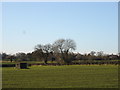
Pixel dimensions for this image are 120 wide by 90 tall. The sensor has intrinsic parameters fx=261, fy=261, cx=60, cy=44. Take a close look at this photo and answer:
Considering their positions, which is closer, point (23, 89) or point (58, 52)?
point (23, 89)

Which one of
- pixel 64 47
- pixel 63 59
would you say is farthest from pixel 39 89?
pixel 64 47

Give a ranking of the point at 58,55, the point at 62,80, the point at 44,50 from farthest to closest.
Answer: the point at 44,50
the point at 58,55
the point at 62,80

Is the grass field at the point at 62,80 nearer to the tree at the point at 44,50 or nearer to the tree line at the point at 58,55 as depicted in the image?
the tree line at the point at 58,55

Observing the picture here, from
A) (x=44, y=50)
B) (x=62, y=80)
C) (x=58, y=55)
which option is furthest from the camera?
(x=44, y=50)

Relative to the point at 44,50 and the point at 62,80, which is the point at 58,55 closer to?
the point at 44,50

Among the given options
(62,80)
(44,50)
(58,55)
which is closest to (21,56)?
(44,50)

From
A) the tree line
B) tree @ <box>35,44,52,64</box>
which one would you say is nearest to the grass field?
the tree line

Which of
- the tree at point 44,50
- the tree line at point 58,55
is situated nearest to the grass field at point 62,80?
the tree line at point 58,55

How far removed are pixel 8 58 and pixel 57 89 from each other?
12464 cm

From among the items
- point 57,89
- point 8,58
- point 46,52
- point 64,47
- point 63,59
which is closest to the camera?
point 57,89

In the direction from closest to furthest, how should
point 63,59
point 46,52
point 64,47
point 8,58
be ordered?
point 63,59 < point 64,47 < point 46,52 < point 8,58

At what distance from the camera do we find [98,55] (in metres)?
139

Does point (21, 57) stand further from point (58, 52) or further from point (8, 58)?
point (58, 52)

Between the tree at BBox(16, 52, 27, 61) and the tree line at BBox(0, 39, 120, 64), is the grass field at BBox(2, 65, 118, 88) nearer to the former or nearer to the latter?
the tree line at BBox(0, 39, 120, 64)
